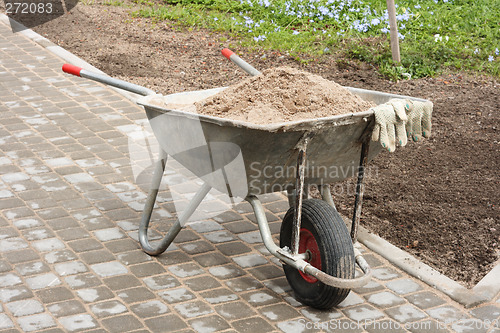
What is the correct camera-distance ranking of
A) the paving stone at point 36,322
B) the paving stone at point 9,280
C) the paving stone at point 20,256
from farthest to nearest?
1. the paving stone at point 20,256
2. the paving stone at point 9,280
3. the paving stone at point 36,322

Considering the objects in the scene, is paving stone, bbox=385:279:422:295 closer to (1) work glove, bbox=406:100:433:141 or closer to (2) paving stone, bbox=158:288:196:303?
(1) work glove, bbox=406:100:433:141

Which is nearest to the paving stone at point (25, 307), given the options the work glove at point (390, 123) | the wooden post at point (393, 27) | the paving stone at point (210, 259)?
the paving stone at point (210, 259)

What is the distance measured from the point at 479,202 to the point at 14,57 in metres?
5.81

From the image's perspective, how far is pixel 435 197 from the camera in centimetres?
476

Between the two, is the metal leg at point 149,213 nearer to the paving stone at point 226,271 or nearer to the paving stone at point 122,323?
the paving stone at point 226,271

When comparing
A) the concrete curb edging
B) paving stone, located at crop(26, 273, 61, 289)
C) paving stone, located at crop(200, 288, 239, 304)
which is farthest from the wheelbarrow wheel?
paving stone, located at crop(26, 273, 61, 289)

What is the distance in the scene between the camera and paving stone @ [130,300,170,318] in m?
3.50

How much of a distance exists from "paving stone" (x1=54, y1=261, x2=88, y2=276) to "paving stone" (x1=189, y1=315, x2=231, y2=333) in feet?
2.85

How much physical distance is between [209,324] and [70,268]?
1024 mm

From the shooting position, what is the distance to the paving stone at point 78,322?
3357 millimetres

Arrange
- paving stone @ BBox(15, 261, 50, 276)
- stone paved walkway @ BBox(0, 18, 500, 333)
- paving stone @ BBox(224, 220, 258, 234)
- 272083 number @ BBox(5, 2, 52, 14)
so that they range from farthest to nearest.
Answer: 272083 number @ BBox(5, 2, 52, 14), paving stone @ BBox(224, 220, 258, 234), paving stone @ BBox(15, 261, 50, 276), stone paved walkway @ BBox(0, 18, 500, 333)

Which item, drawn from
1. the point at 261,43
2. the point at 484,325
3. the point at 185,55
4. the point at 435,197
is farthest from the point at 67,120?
the point at 484,325

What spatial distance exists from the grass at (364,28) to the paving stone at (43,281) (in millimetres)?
4208

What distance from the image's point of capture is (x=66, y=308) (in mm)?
3525
